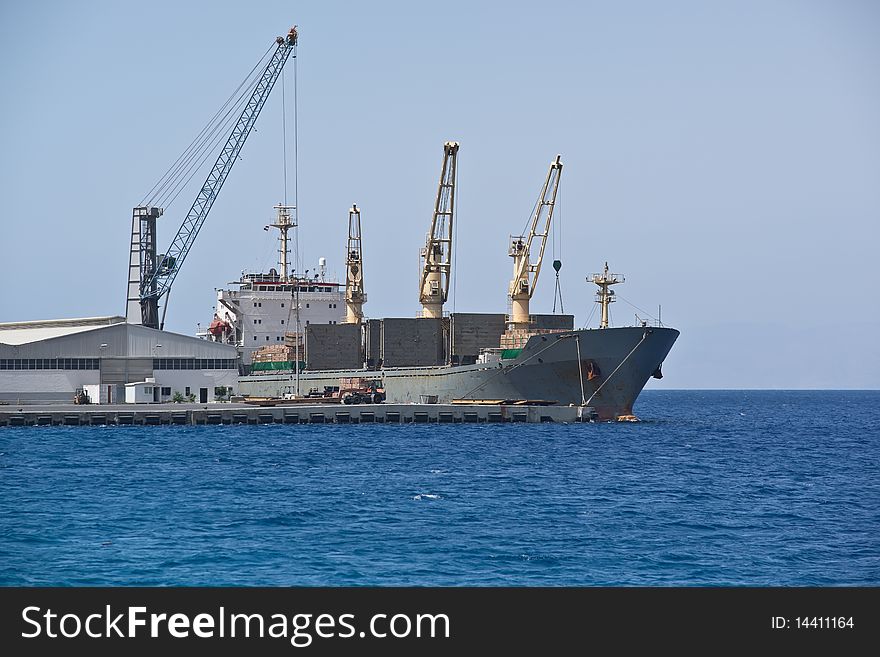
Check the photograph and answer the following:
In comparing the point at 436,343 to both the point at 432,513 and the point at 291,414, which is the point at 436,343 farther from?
the point at 432,513

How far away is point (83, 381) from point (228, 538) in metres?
56.0

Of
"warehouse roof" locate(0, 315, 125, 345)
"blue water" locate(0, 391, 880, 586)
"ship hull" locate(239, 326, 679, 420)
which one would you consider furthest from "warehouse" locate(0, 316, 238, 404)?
"blue water" locate(0, 391, 880, 586)

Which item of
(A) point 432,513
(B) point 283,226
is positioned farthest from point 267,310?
(A) point 432,513

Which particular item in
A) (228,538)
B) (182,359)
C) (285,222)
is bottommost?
(228,538)

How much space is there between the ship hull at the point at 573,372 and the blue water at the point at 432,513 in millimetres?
9986

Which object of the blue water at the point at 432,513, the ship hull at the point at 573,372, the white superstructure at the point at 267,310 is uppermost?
the white superstructure at the point at 267,310

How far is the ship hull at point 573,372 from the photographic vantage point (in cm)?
7088

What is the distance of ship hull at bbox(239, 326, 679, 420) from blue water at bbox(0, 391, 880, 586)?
9.99m

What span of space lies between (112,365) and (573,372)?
33150 mm

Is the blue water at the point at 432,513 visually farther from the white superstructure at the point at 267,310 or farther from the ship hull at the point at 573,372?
the white superstructure at the point at 267,310

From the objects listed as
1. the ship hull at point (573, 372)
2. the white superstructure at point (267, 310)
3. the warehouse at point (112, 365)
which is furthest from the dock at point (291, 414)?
the white superstructure at point (267, 310)
